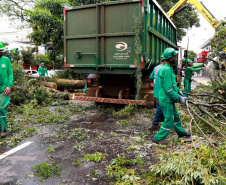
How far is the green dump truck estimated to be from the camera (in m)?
5.96

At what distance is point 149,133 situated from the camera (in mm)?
4902

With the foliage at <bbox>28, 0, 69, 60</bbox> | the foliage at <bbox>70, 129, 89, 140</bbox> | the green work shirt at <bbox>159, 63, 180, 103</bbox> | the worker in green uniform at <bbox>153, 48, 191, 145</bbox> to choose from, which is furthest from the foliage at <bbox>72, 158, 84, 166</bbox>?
the foliage at <bbox>28, 0, 69, 60</bbox>

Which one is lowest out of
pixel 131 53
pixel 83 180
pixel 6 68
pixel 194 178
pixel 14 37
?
pixel 83 180

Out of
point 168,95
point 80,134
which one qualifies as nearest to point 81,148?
point 80,134

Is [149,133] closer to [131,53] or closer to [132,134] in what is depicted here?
[132,134]

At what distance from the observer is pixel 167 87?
12.5 ft

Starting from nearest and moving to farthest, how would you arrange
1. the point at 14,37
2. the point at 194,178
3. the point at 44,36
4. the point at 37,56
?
the point at 194,178
the point at 44,36
the point at 37,56
the point at 14,37

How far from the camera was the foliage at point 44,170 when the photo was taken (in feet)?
9.71

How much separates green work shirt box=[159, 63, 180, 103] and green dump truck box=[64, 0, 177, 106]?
6.93 ft

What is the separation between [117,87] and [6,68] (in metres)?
3.48

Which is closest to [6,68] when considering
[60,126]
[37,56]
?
[60,126]

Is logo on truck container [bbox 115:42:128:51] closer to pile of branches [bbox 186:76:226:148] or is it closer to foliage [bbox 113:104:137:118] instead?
foliage [bbox 113:104:137:118]

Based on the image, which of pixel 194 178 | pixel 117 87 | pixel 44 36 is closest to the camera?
pixel 194 178

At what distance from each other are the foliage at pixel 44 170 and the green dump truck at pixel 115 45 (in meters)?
3.60
